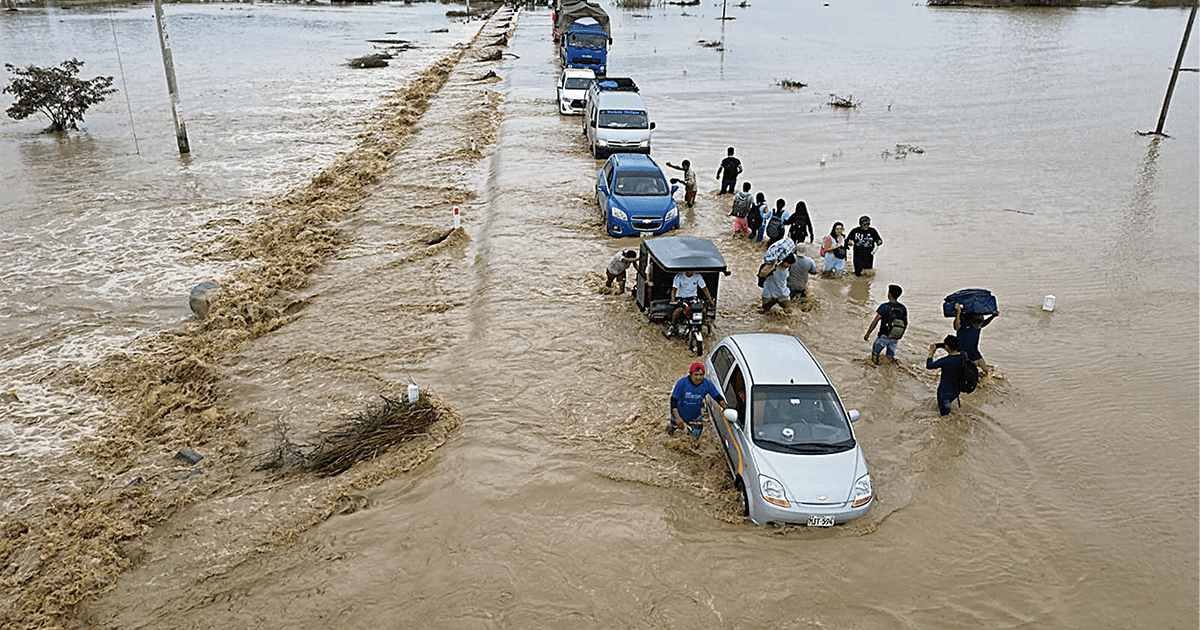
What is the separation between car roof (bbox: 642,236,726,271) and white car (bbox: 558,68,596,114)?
18584 millimetres

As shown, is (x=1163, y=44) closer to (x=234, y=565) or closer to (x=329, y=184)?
(x=329, y=184)

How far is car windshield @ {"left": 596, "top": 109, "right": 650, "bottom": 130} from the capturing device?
2323cm

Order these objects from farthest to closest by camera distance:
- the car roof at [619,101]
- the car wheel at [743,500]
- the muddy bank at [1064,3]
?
the muddy bank at [1064,3], the car roof at [619,101], the car wheel at [743,500]

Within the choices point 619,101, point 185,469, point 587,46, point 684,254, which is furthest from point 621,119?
point 185,469

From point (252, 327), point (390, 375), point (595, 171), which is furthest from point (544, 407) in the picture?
point (595, 171)

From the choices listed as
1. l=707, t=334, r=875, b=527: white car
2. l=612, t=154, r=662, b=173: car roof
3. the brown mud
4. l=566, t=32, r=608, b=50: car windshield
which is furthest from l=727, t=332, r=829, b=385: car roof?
l=566, t=32, r=608, b=50: car windshield

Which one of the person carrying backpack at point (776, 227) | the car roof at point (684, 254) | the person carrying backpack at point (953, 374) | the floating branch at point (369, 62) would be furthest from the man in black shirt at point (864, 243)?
the floating branch at point (369, 62)

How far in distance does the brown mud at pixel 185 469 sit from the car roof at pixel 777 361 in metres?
3.78

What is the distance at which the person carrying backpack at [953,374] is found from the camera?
948 cm

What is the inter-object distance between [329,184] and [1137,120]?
3179 centimetres

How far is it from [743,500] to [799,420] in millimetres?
1055

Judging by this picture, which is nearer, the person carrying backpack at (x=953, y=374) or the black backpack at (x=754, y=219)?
the person carrying backpack at (x=953, y=374)

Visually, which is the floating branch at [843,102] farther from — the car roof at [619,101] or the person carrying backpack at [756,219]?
the person carrying backpack at [756,219]

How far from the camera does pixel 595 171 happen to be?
2227cm
